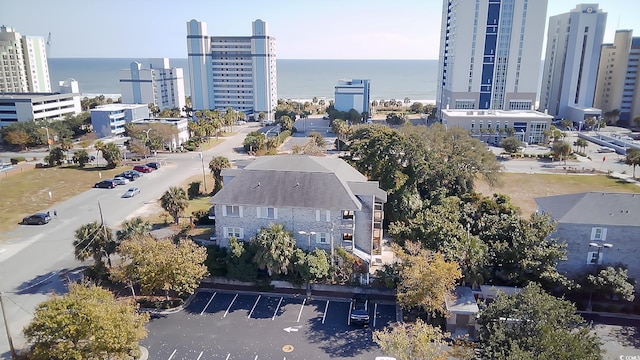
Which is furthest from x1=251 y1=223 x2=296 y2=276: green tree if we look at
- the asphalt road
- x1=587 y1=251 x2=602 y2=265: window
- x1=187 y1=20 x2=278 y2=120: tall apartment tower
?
x1=187 y1=20 x2=278 y2=120: tall apartment tower

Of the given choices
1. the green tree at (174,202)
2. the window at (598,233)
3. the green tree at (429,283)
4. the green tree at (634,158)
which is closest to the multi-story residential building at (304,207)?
the green tree at (429,283)

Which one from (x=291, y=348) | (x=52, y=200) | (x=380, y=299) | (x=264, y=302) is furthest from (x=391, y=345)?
(x=52, y=200)

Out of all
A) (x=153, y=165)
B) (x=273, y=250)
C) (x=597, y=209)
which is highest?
(x=597, y=209)

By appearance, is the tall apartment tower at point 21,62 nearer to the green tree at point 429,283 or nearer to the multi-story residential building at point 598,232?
the green tree at point 429,283

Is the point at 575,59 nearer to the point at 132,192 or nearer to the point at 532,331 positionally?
the point at 132,192

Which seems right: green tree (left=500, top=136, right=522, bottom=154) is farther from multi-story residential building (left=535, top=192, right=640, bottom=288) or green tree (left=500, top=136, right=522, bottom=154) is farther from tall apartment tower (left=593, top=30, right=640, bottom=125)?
tall apartment tower (left=593, top=30, right=640, bottom=125)

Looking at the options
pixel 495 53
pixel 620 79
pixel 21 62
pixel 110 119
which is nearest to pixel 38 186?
pixel 110 119

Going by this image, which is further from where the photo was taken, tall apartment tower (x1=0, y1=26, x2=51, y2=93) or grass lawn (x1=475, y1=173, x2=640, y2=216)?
tall apartment tower (x1=0, y1=26, x2=51, y2=93)
